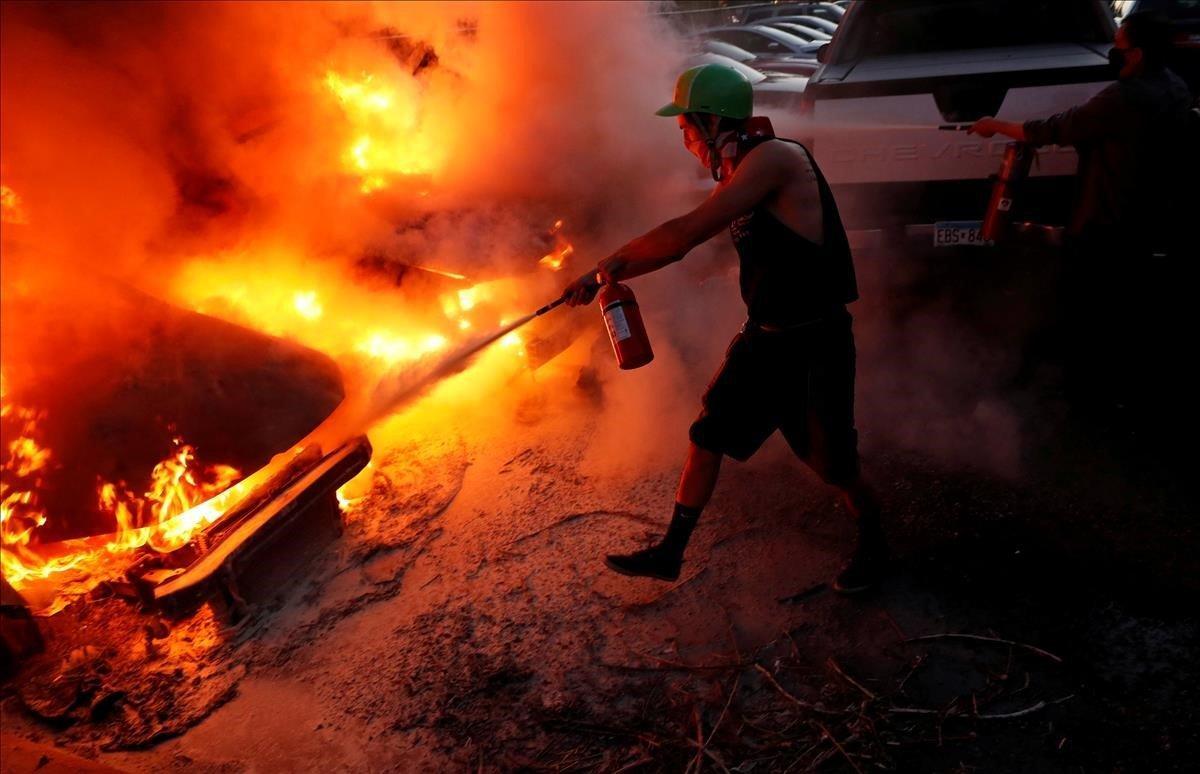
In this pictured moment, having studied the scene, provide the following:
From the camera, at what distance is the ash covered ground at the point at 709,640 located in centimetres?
266

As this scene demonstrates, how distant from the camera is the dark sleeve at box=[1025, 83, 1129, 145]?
385 centimetres

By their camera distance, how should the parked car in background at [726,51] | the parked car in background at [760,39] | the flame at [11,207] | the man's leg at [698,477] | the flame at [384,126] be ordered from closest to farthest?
the man's leg at [698,477] < the flame at [11,207] < the flame at [384,126] < the parked car in background at [726,51] < the parked car in background at [760,39]

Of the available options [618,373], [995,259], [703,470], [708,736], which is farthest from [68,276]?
[995,259]

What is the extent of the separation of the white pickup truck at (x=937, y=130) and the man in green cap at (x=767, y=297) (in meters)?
1.88

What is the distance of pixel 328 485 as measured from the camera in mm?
3977

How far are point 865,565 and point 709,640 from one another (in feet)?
2.37

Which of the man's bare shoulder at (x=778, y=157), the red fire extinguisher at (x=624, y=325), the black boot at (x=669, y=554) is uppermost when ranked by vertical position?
the man's bare shoulder at (x=778, y=157)

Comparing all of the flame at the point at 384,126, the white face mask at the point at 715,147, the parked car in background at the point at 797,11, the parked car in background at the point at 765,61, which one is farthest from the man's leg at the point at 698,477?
the parked car in background at the point at 797,11

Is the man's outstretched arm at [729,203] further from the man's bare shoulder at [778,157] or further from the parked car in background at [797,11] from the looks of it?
the parked car in background at [797,11]

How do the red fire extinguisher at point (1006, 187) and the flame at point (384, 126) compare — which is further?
the flame at point (384, 126)

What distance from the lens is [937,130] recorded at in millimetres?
4508

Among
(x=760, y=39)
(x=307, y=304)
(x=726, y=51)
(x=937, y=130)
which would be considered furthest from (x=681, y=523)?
(x=760, y=39)

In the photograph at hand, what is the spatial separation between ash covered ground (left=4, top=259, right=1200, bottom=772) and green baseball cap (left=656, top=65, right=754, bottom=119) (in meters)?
1.92

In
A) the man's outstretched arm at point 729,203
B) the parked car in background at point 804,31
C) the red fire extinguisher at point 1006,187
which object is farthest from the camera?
the parked car in background at point 804,31
